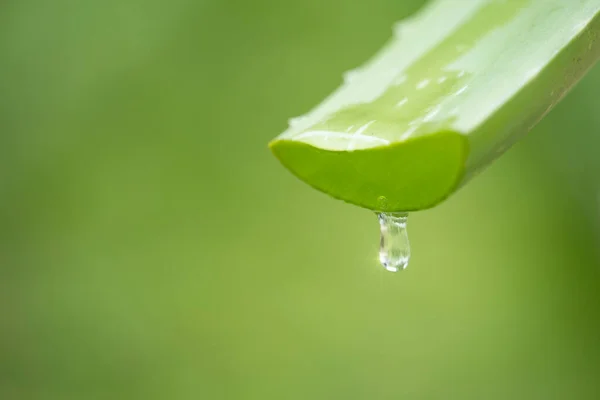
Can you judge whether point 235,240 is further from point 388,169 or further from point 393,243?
point 388,169

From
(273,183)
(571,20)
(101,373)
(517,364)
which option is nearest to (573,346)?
(517,364)

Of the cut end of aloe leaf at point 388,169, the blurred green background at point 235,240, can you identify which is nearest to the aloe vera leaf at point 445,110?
the cut end of aloe leaf at point 388,169

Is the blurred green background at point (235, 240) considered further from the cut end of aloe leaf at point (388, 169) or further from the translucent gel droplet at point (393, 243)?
the cut end of aloe leaf at point (388, 169)

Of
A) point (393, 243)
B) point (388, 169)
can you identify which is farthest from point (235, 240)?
point (388, 169)

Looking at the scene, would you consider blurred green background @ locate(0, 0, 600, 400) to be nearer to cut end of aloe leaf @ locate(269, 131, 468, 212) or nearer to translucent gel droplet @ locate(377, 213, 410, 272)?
translucent gel droplet @ locate(377, 213, 410, 272)

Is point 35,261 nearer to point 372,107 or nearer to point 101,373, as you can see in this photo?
point 101,373

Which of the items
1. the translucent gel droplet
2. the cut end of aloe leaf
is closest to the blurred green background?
Result: the translucent gel droplet
